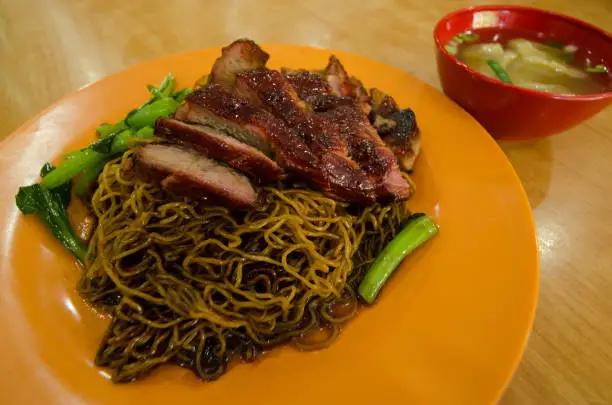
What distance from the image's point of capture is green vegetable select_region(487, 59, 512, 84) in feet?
8.72

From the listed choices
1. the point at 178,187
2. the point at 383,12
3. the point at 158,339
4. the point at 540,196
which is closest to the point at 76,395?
the point at 158,339

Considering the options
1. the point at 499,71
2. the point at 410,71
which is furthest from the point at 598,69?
the point at 410,71

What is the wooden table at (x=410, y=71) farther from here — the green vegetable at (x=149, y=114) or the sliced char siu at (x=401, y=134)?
the green vegetable at (x=149, y=114)

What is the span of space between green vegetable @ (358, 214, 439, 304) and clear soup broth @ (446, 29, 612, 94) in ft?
4.08

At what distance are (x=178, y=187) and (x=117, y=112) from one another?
1035mm

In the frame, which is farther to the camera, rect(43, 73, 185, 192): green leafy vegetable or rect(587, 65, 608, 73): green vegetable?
rect(587, 65, 608, 73): green vegetable

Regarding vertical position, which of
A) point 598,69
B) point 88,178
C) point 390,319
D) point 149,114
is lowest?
point 390,319

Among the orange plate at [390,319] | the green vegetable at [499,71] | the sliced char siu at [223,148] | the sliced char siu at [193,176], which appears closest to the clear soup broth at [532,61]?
the green vegetable at [499,71]

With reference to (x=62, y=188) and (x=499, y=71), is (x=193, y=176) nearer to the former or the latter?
(x=62, y=188)

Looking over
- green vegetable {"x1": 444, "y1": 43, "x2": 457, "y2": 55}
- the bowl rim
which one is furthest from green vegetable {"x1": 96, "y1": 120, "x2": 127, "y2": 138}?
green vegetable {"x1": 444, "y1": 43, "x2": 457, "y2": 55}

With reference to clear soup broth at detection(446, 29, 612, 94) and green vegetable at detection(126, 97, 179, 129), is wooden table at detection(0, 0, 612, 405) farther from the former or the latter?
green vegetable at detection(126, 97, 179, 129)

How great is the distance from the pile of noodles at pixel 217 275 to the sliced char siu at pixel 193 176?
0.10 meters

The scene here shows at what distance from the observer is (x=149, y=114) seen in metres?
2.51

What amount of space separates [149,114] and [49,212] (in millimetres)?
786
